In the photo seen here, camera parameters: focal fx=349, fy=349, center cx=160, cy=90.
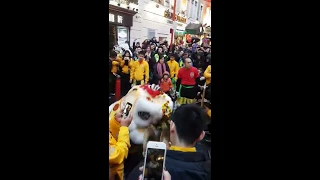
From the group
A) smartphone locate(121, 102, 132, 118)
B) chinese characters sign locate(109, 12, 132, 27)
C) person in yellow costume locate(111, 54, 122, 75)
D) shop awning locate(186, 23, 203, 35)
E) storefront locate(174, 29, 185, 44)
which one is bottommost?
smartphone locate(121, 102, 132, 118)

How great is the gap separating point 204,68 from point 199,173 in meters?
0.53

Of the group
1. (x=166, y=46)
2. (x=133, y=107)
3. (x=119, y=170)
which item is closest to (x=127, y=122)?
(x=133, y=107)

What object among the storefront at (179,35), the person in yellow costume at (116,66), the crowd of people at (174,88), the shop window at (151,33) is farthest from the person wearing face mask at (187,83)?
the person in yellow costume at (116,66)

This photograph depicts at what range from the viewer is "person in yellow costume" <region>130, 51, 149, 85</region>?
1853mm

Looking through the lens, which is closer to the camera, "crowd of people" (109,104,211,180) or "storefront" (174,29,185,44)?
"crowd of people" (109,104,211,180)

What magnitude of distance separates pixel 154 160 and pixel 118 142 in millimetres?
213

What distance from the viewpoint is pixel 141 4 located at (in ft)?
5.99

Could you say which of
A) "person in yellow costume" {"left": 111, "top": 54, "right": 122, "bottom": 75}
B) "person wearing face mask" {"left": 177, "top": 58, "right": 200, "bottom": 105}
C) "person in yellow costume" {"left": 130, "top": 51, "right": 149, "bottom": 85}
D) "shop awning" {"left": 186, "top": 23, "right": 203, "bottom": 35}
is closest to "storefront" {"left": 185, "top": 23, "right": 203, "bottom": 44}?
"shop awning" {"left": 186, "top": 23, "right": 203, "bottom": 35}

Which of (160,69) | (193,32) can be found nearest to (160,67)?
(160,69)

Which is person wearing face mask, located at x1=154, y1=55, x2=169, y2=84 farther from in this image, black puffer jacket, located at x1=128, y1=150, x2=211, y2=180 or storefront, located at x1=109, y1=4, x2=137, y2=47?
black puffer jacket, located at x1=128, y1=150, x2=211, y2=180

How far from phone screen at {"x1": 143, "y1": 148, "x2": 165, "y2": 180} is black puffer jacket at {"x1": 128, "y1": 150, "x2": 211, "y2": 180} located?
0.04 meters

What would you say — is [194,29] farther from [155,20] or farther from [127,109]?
[127,109]

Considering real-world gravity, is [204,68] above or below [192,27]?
below
